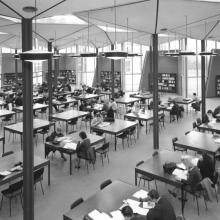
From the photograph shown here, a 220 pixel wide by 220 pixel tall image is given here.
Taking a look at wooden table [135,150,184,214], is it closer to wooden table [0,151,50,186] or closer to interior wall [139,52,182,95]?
wooden table [0,151,50,186]

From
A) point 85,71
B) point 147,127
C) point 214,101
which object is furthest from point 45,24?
point 85,71

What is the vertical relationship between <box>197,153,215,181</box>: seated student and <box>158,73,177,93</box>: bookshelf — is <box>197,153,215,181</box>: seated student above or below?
below

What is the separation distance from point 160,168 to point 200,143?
102 inches

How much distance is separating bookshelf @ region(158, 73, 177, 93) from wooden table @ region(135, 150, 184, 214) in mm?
19178

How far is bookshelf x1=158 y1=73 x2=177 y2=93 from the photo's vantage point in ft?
85.9

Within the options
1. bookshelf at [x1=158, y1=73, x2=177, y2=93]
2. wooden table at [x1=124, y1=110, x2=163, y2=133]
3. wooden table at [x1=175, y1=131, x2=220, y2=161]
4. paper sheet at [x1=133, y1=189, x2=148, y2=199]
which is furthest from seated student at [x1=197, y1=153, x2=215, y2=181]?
bookshelf at [x1=158, y1=73, x2=177, y2=93]

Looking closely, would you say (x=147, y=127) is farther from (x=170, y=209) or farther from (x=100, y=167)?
(x=170, y=209)

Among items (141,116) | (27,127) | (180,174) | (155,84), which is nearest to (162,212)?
(180,174)

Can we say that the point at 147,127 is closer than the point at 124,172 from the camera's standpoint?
No

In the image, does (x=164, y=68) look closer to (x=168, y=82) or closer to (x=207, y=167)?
(x=168, y=82)

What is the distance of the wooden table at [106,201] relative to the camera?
16.1ft

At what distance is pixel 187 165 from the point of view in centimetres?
705

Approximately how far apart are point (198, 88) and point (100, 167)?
706 inches

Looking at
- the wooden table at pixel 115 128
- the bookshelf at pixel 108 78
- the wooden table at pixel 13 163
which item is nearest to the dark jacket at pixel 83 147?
the wooden table at pixel 13 163
